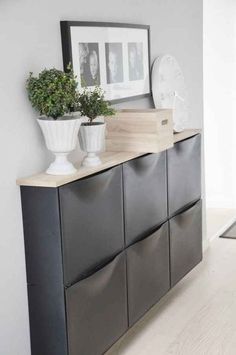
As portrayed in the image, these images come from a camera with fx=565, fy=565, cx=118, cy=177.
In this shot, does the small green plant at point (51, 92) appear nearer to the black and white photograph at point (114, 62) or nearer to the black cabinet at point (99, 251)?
the black cabinet at point (99, 251)

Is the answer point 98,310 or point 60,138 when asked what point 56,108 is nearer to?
point 60,138

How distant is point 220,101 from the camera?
5.03m

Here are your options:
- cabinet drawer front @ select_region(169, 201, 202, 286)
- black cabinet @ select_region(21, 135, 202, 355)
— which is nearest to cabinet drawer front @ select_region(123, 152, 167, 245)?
black cabinet @ select_region(21, 135, 202, 355)

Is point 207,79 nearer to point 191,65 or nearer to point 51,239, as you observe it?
point 191,65

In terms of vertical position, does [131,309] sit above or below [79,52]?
below

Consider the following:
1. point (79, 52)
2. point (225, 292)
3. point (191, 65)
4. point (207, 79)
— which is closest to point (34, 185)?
point (79, 52)

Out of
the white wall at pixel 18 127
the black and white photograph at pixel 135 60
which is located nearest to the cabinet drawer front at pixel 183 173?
the black and white photograph at pixel 135 60

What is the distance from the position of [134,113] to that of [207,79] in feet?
7.99

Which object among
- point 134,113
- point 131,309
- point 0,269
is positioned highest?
point 134,113

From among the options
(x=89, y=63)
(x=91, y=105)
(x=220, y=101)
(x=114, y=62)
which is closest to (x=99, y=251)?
(x=91, y=105)

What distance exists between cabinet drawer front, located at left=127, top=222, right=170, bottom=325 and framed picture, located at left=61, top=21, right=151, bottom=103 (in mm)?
738

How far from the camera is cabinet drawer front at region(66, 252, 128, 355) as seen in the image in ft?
7.24

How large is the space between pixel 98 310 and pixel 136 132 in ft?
2.78

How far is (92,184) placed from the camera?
2258mm
